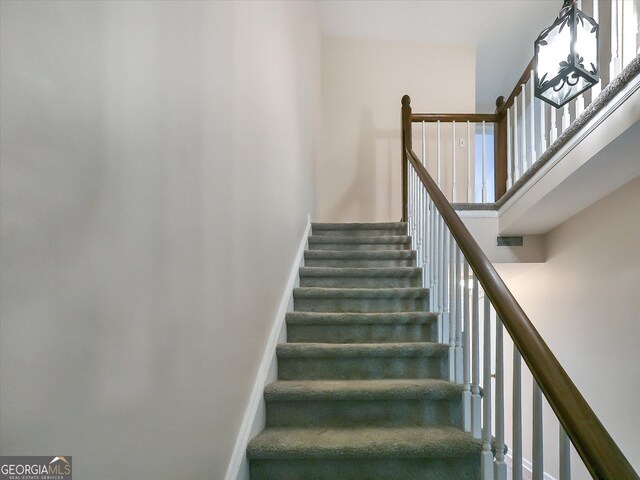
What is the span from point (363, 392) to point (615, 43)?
1942 mm

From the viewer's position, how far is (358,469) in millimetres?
1641

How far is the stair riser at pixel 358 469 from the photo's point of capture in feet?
5.32

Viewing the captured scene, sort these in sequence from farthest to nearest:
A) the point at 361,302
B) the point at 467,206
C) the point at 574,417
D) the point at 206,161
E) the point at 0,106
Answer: the point at 467,206, the point at 361,302, the point at 206,161, the point at 574,417, the point at 0,106

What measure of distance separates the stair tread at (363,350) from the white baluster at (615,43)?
4.76 feet

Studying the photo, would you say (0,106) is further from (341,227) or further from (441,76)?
(441,76)

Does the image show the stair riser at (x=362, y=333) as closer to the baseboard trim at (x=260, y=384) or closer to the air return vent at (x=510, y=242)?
the baseboard trim at (x=260, y=384)

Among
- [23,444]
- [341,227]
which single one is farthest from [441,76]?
[23,444]

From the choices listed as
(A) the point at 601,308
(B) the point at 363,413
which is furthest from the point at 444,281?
(A) the point at 601,308

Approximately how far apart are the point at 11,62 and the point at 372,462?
1637 millimetres

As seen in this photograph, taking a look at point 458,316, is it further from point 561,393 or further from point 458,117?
point 458,117

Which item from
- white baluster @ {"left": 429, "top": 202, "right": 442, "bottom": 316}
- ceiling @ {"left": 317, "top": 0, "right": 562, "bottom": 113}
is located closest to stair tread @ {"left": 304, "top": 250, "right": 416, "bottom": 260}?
white baluster @ {"left": 429, "top": 202, "right": 442, "bottom": 316}

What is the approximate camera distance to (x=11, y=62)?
0.59 m

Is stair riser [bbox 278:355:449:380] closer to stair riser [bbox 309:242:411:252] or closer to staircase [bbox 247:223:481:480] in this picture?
staircase [bbox 247:223:481:480]

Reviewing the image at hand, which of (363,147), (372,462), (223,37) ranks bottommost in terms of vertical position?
(372,462)
